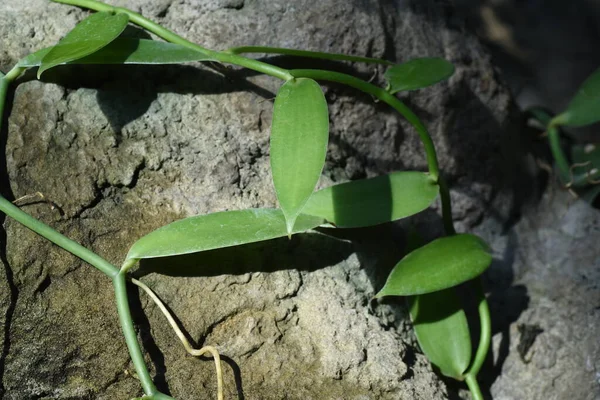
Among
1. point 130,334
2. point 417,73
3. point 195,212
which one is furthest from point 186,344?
point 417,73

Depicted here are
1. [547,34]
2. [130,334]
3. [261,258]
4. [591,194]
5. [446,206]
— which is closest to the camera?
[130,334]

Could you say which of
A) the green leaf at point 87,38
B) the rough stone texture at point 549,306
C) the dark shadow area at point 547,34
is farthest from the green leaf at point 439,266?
the dark shadow area at point 547,34

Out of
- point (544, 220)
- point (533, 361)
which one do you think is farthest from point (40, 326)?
point (544, 220)

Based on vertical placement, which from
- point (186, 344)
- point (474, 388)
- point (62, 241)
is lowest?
point (474, 388)

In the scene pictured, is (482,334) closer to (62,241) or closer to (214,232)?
Answer: (214,232)

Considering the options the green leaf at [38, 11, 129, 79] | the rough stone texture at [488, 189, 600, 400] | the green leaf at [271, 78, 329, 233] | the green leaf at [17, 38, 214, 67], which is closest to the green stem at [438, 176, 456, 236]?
the rough stone texture at [488, 189, 600, 400]

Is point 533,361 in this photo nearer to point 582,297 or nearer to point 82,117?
point 582,297
